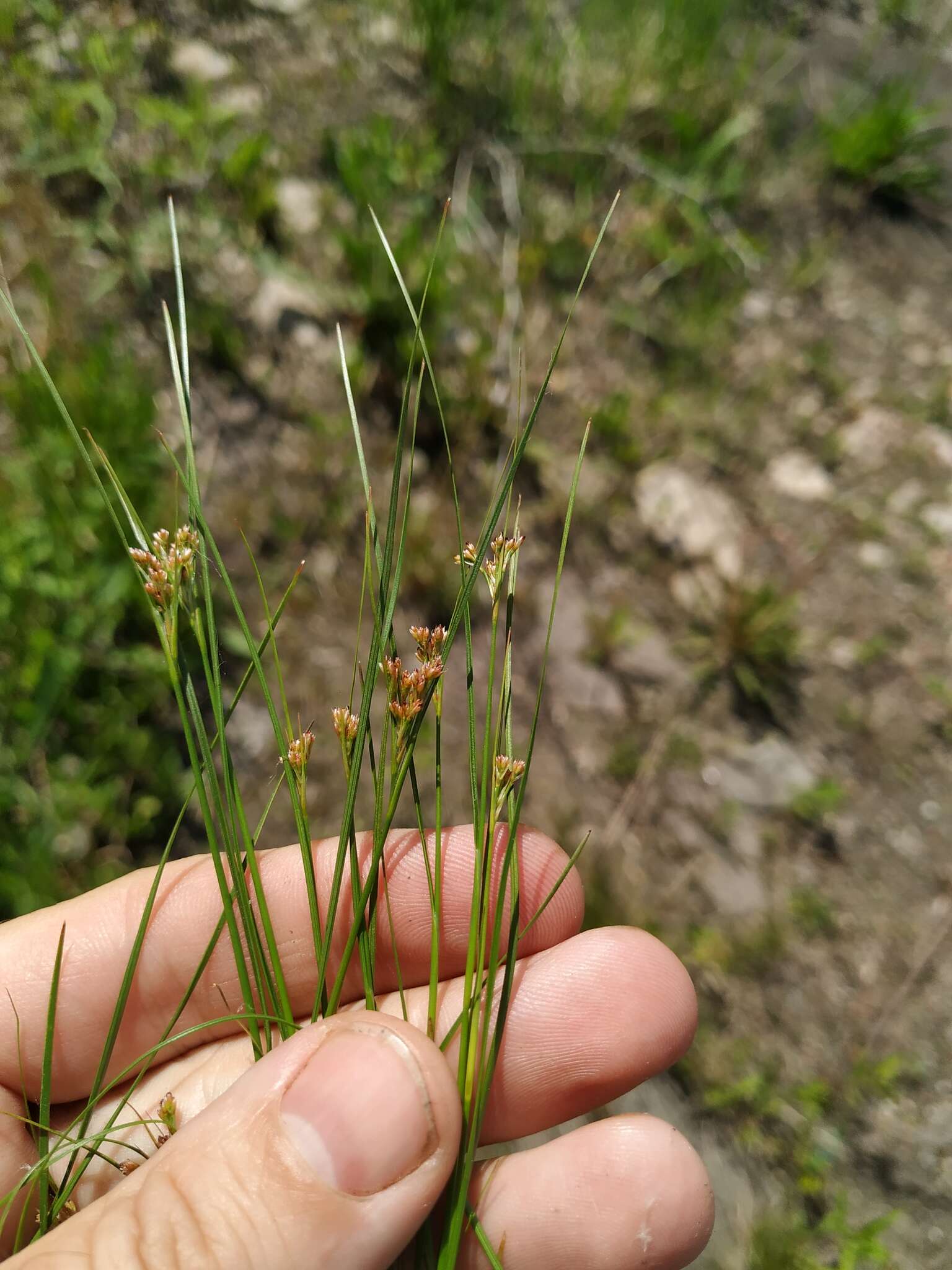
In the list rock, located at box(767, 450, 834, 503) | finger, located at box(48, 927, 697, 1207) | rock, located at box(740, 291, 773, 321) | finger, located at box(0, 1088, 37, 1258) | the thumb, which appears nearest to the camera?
the thumb

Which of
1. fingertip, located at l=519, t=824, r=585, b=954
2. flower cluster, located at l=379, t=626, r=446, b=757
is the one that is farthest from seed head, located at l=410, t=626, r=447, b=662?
fingertip, located at l=519, t=824, r=585, b=954

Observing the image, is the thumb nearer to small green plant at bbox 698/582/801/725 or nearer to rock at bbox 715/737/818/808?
rock at bbox 715/737/818/808

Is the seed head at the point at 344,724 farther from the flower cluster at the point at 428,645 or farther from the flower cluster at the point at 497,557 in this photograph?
the flower cluster at the point at 497,557

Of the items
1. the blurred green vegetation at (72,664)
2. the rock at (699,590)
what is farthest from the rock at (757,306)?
the blurred green vegetation at (72,664)

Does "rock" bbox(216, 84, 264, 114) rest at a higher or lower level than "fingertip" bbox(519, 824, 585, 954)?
higher

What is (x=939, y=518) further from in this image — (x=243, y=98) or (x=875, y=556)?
(x=243, y=98)
